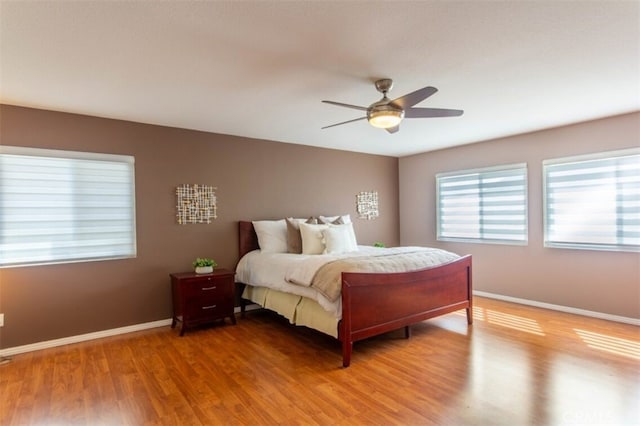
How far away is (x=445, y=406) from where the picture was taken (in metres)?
2.21

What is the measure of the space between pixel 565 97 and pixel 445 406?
3.00m

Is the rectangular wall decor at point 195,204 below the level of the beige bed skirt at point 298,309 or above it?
above

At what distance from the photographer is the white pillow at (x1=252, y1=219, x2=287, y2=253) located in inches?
174

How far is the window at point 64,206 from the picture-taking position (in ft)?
10.6

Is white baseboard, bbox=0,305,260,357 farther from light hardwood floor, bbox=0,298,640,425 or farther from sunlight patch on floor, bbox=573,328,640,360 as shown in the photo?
sunlight patch on floor, bbox=573,328,640,360

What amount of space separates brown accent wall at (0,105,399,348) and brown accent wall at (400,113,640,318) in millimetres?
2130

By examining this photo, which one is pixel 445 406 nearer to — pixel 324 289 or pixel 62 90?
pixel 324 289

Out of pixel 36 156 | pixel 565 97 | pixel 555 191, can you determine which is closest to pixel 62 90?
pixel 36 156

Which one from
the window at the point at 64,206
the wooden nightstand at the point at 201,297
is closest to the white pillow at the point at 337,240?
the wooden nightstand at the point at 201,297

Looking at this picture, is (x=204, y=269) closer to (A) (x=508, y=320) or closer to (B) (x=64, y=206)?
(B) (x=64, y=206)

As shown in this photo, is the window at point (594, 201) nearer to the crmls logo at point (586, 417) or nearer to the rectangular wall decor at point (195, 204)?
the crmls logo at point (586, 417)

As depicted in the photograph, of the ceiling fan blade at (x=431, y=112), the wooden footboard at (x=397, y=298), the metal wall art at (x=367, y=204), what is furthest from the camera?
the metal wall art at (x=367, y=204)

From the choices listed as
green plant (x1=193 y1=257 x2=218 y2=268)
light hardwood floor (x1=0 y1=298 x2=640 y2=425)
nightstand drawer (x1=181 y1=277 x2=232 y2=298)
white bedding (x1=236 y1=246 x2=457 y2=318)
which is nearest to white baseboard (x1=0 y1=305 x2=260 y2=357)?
light hardwood floor (x1=0 y1=298 x2=640 y2=425)

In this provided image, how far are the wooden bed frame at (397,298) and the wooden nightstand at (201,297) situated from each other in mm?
1635
